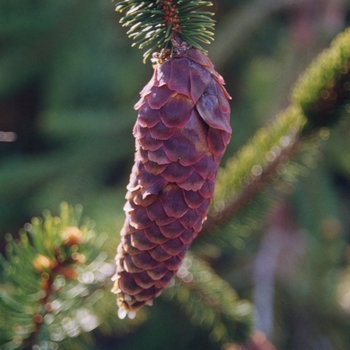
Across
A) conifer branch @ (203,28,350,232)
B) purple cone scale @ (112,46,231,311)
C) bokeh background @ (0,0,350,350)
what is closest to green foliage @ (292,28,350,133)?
conifer branch @ (203,28,350,232)

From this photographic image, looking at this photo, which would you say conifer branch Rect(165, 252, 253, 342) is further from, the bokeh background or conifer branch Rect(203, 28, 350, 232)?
the bokeh background

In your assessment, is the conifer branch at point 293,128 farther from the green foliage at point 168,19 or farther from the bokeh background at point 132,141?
the bokeh background at point 132,141

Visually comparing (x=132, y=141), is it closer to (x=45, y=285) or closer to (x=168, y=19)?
(x=45, y=285)

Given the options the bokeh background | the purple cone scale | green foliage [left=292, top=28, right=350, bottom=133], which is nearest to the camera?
the purple cone scale

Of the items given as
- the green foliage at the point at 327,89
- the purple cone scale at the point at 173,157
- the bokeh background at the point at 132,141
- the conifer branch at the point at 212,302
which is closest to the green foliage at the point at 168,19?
the purple cone scale at the point at 173,157

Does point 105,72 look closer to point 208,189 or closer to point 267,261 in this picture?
point 267,261

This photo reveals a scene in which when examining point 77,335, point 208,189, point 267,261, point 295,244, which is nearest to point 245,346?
point 77,335
